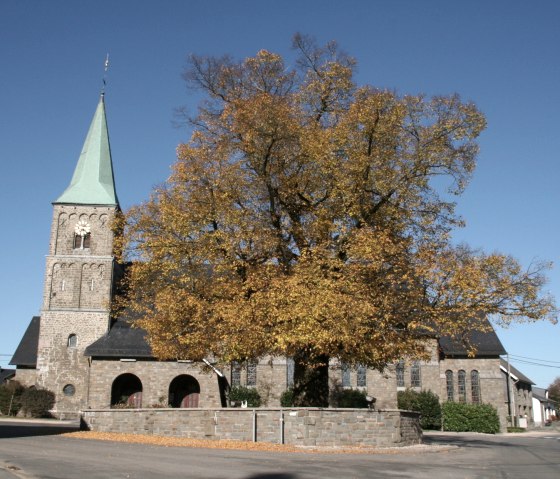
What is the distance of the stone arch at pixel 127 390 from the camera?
144 ft

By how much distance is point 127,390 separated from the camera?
Answer: 1746 inches

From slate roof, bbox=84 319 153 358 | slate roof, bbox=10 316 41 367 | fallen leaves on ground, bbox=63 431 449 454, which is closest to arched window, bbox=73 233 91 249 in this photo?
slate roof, bbox=84 319 153 358

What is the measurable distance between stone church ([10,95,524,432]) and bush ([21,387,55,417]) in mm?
1019

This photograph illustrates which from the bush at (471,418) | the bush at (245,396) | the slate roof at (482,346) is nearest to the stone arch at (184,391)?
the bush at (245,396)

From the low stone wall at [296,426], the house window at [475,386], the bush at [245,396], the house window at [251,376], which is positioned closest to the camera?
the low stone wall at [296,426]

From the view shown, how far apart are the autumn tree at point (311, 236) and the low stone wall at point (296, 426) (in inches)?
74.5

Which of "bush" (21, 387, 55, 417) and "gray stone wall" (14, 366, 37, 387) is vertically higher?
"gray stone wall" (14, 366, 37, 387)

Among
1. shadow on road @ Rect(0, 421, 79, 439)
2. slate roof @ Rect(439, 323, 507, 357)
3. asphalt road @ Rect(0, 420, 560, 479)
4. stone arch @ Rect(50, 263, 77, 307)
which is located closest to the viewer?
asphalt road @ Rect(0, 420, 560, 479)

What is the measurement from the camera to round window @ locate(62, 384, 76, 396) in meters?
44.6

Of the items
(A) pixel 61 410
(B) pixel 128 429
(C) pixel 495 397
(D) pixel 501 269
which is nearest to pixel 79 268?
(A) pixel 61 410

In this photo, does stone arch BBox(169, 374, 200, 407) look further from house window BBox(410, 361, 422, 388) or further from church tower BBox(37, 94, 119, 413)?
house window BBox(410, 361, 422, 388)

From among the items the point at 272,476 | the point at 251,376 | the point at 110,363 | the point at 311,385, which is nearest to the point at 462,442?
the point at 311,385

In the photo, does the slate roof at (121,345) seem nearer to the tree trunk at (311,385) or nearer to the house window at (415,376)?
the house window at (415,376)

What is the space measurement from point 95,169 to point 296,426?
35605 millimetres
